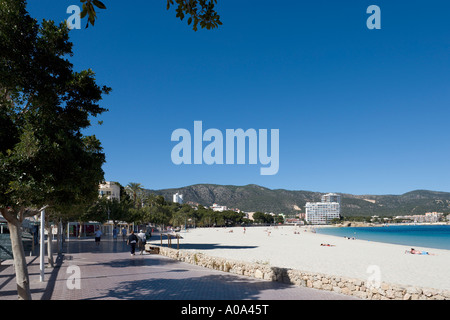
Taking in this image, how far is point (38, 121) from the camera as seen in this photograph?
686 cm

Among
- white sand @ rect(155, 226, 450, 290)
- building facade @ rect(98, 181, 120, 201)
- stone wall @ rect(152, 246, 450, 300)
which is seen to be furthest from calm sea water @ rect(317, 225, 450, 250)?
building facade @ rect(98, 181, 120, 201)

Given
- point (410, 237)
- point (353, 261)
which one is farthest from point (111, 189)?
point (410, 237)

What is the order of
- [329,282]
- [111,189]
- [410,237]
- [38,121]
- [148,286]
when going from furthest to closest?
[111,189] < [410,237] < [148,286] < [329,282] < [38,121]

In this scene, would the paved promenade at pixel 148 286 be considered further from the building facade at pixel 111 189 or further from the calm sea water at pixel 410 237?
the building facade at pixel 111 189

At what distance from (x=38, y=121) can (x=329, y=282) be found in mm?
9135

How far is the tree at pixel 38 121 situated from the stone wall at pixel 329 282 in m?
7.31

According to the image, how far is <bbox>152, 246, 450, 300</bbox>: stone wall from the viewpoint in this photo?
8.43 meters

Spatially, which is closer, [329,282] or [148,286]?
[329,282]

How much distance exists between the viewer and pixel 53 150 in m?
6.35

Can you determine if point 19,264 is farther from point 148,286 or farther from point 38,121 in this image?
point 148,286

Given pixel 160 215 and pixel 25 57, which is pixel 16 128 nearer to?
pixel 25 57
